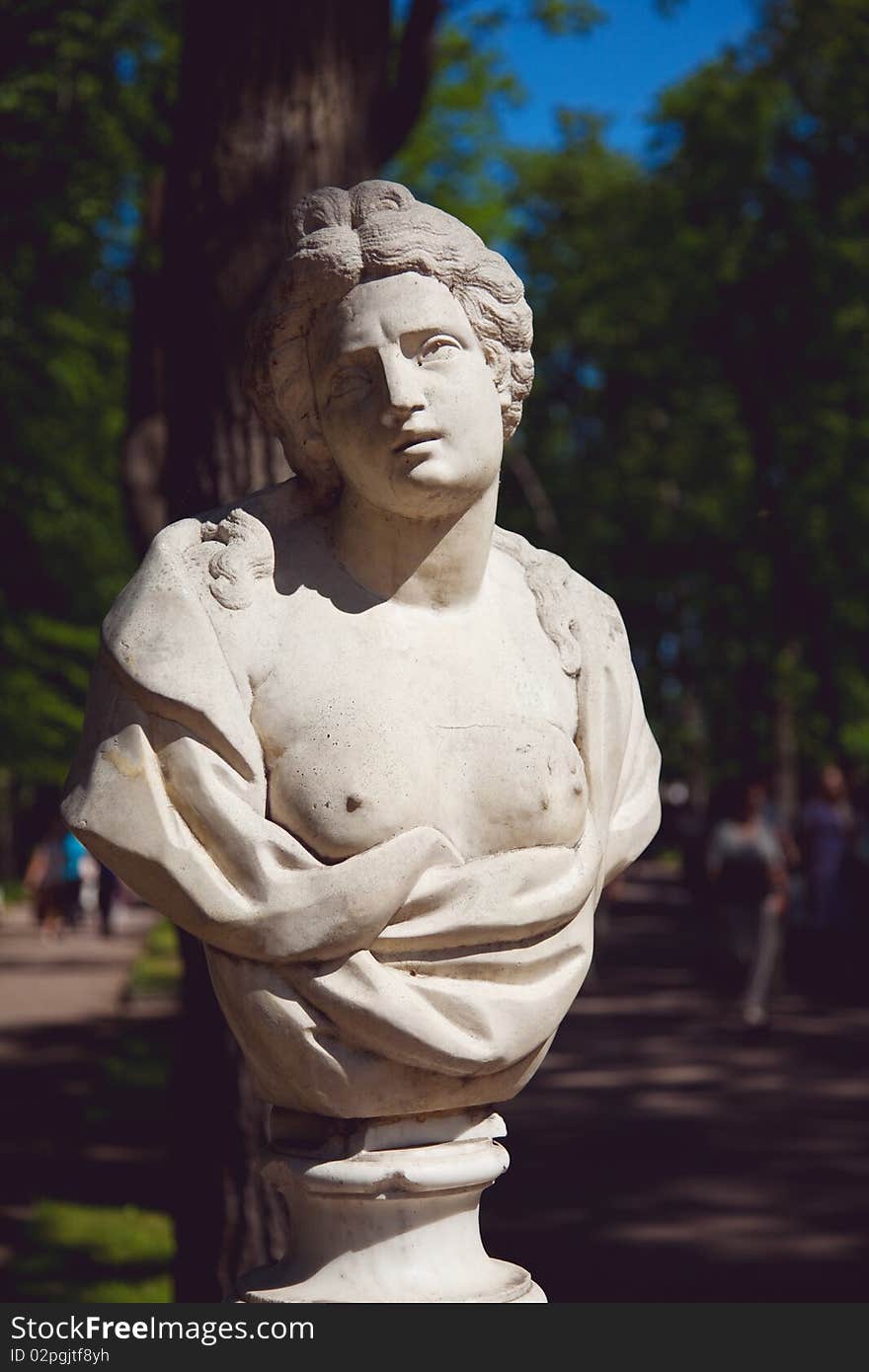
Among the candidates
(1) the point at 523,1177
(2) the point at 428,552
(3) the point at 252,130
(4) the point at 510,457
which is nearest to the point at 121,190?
(3) the point at 252,130

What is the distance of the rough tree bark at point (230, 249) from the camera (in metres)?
5.18

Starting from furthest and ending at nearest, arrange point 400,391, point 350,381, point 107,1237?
point 107,1237 < point 350,381 < point 400,391

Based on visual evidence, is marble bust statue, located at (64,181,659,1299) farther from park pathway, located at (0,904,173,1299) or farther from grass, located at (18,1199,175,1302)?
park pathway, located at (0,904,173,1299)

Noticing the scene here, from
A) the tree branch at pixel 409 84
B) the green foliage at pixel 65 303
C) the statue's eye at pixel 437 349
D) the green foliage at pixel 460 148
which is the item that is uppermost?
the green foliage at pixel 460 148

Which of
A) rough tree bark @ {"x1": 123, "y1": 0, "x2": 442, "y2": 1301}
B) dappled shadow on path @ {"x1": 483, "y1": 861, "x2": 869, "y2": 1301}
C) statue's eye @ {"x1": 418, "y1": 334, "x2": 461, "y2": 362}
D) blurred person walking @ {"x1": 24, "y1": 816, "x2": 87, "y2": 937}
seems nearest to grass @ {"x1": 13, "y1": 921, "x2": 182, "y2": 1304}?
rough tree bark @ {"x1": 123, "y1": 0, "x2": 442, "y2": 1301}

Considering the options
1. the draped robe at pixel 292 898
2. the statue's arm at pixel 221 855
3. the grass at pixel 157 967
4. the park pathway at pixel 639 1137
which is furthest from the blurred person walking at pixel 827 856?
the statue's arm at pixel 221 855

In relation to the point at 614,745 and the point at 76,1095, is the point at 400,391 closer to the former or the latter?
the point at 614,745

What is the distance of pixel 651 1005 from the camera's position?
15312 millimetres

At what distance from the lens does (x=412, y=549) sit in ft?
10.7

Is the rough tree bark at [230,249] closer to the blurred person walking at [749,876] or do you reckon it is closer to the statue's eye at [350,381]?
the statue's eye at [350,381]

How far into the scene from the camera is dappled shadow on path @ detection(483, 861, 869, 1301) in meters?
6.91

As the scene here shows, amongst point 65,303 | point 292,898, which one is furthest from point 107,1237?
point 65,303

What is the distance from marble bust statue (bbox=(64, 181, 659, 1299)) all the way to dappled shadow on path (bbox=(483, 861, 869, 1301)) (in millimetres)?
3804

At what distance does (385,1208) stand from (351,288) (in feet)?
5.54
